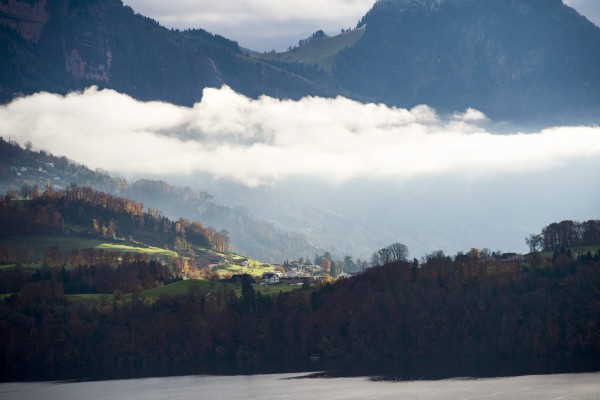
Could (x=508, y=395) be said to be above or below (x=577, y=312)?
below

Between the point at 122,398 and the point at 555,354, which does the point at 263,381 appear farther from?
the point at 555,354

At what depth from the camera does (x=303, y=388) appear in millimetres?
173125

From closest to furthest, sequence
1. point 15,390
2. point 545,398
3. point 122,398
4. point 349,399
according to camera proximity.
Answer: point 545,398, point 349,399, point 122,398, point 15,390

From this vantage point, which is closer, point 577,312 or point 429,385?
point 429,385

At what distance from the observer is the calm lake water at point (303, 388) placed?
510ft

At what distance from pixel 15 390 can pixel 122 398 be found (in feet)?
77.6

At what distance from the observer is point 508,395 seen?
15312 centimetres

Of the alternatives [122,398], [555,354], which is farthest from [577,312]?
[122,398]

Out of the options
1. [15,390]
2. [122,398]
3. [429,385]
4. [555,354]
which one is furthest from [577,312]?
[15,390]

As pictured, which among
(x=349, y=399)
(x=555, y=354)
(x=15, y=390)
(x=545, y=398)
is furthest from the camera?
(x=555, y=354)

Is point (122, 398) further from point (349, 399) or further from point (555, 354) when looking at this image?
point (555, 354)

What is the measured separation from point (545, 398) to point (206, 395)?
177ft

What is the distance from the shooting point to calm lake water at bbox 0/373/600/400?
15550 cm

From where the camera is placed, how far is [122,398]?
558 feet
